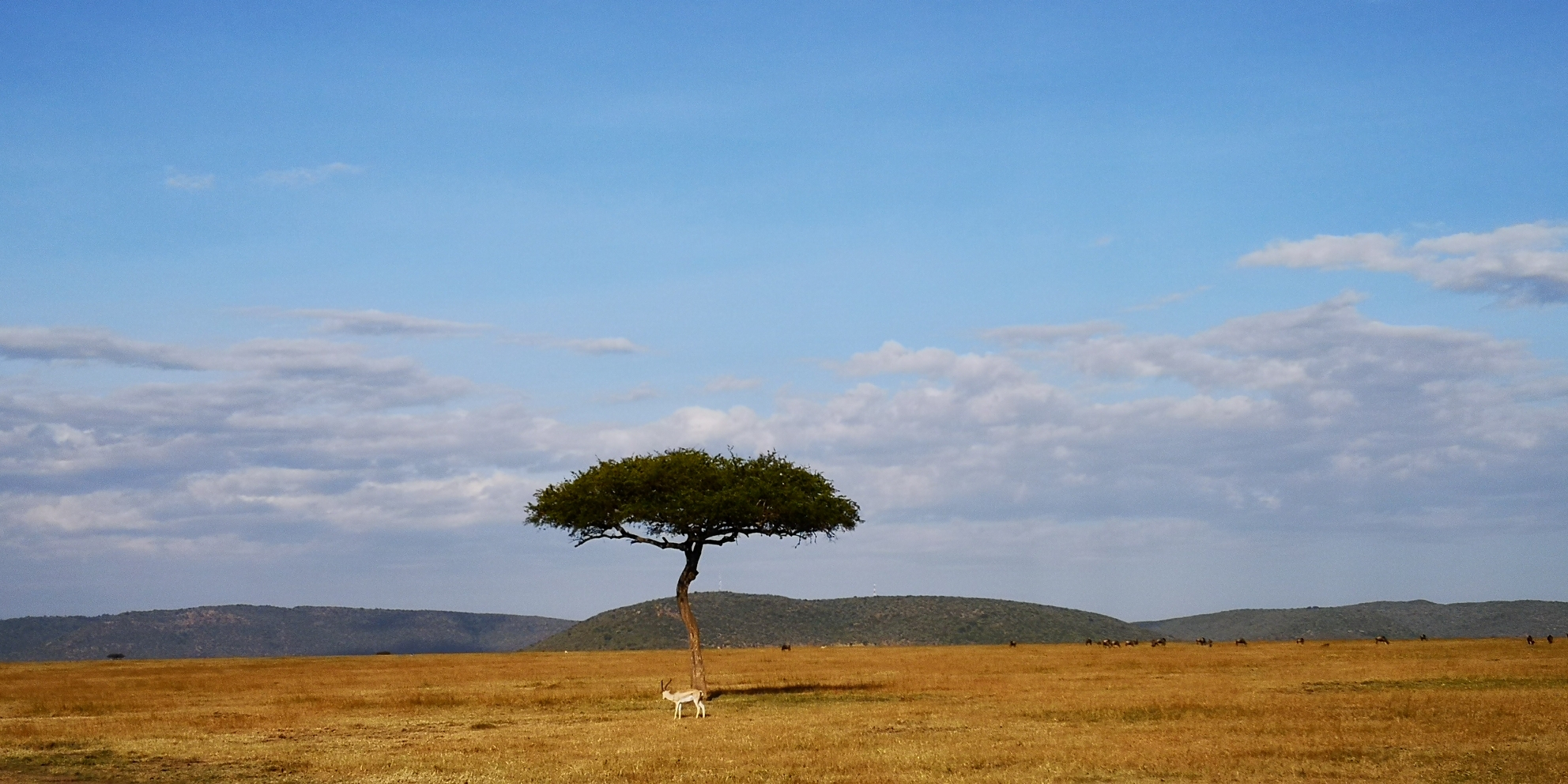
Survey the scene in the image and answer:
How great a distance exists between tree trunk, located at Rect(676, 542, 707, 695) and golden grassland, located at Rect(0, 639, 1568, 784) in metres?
1.85

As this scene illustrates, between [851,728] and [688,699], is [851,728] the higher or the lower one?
the lower one

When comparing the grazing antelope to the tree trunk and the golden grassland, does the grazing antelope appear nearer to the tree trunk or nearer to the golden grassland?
the golden grassland

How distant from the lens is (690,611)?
5109 cm

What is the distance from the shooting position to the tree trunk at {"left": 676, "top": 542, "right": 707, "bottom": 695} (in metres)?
50.2

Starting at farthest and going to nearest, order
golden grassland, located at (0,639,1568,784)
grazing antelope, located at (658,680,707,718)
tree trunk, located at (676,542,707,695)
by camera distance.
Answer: tree trunk, located at (676,542,707,695) → grazing antelope, located at (658,680,707,718) → golden grassland, located at (0,639,1568,784)

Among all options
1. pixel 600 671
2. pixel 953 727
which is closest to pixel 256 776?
pixel 953 727

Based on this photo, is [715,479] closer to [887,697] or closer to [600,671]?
[887,697]

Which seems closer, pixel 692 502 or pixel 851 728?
pixel 851 728

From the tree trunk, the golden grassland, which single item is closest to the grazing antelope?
the golden grassland

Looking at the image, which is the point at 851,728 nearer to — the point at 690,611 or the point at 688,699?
the point at 688,699

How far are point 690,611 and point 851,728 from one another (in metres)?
17.4

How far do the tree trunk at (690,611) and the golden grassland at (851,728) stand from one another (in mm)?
1854

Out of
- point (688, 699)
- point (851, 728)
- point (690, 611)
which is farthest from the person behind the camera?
point (690, 611)

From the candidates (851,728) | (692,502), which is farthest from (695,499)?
(851,728)
